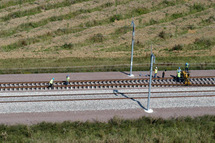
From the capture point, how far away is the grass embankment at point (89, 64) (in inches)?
1117

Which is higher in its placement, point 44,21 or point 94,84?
point 44,21

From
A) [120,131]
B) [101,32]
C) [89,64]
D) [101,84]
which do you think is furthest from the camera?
[101,32]

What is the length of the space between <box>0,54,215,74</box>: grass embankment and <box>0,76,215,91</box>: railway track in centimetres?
364

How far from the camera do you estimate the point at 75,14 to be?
53688 mm

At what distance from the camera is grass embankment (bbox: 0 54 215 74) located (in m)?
28.4

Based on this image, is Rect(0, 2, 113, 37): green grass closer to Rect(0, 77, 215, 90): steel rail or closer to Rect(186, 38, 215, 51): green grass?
Rect(186, 38, 215, 51): green grass

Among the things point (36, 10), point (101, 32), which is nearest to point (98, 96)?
point (101, 32)

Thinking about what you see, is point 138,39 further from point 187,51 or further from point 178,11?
point 178,11

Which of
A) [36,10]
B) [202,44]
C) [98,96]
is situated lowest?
[98,96]

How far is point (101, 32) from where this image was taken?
4525 centimetres

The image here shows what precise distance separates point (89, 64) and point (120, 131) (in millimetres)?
15946

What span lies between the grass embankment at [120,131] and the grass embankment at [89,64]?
468 inches

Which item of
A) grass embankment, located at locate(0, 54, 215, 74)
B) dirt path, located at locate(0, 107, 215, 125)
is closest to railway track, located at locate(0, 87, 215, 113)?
dirt path, located at locate(0, 107, 215, 125)

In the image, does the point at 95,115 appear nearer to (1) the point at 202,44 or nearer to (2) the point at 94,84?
(2) the point at 94,84
